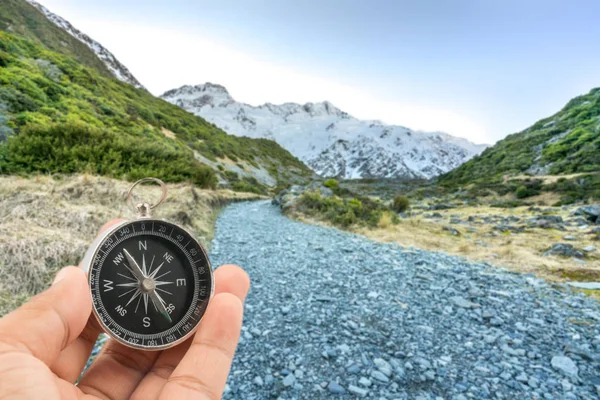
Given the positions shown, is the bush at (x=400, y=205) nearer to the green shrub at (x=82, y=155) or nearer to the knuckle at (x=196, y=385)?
the green shrub at (x=82, y=155)

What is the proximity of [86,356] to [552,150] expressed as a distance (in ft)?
150

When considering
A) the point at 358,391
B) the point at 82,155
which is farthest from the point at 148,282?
the point at 82,155

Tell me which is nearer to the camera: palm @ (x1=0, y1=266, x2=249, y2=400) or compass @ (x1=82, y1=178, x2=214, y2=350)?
palm @ (x1=0, y1=266, x2=249, y2=400)

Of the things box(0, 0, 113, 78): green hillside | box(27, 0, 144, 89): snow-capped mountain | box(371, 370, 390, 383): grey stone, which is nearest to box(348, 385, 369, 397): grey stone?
box(371, 370, 390, 383): grey stone

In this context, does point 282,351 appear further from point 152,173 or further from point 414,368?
point 152,173

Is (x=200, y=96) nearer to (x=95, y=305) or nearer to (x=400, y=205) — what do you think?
(x=400, y=205)

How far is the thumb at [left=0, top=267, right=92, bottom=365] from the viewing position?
1263 mm

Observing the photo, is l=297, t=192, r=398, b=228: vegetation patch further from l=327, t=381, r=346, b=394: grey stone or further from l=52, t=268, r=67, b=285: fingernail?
l=52, t=268, r=67, b=285: fingernail

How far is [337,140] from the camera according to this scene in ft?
559

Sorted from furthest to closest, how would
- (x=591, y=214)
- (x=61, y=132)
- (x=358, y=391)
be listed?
(x=591, y=214)
(x=61, y=132)
(x=358, y=391)

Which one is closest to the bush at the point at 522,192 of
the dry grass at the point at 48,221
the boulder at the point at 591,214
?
the boulder at the point at 591,214

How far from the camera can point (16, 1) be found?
40.6m

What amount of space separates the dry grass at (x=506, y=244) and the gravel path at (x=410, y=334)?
1071 mm

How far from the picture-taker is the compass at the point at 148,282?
1872 millimetres
